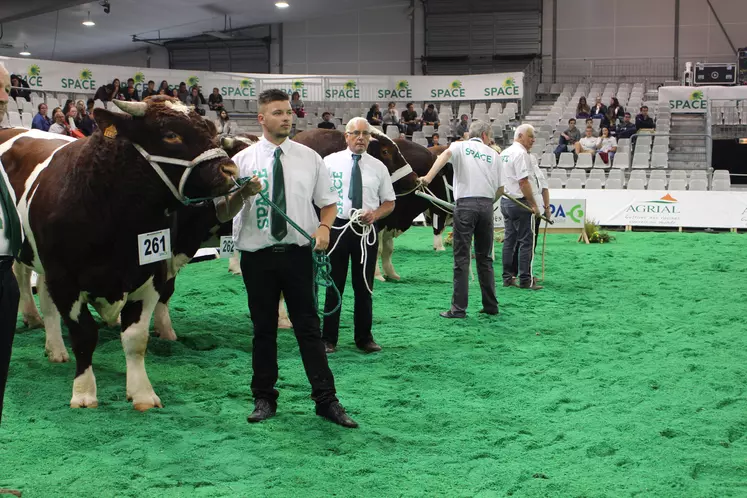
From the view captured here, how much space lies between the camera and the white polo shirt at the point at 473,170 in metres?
8.30

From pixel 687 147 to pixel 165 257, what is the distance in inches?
849

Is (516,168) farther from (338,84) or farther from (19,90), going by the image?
(338,84)

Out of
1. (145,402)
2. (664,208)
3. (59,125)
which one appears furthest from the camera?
(664,208)

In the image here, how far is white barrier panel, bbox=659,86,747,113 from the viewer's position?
79.2ft

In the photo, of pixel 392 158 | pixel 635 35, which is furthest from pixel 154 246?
pixel 635 35

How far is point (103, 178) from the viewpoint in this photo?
5.13 meters

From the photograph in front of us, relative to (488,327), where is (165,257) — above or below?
above

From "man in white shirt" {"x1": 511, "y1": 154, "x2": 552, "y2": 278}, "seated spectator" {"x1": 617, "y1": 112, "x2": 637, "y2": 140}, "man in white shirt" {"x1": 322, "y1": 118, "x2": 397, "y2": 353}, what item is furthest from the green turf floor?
"seated spectator" {"x1": 617, "y1": 112, "x2": 637, "y2": 140}

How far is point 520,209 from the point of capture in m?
9.98

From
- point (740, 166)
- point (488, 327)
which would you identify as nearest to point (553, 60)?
point (740, 166)

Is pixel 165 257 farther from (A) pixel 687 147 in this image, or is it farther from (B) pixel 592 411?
(A) pixel 687 147

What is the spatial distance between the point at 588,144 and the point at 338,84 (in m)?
10.0

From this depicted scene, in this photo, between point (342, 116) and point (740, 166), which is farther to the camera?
point (342, 116)

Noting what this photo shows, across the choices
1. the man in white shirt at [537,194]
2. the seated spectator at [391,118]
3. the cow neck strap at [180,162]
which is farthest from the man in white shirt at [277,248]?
the seated spectator at [391,118]
